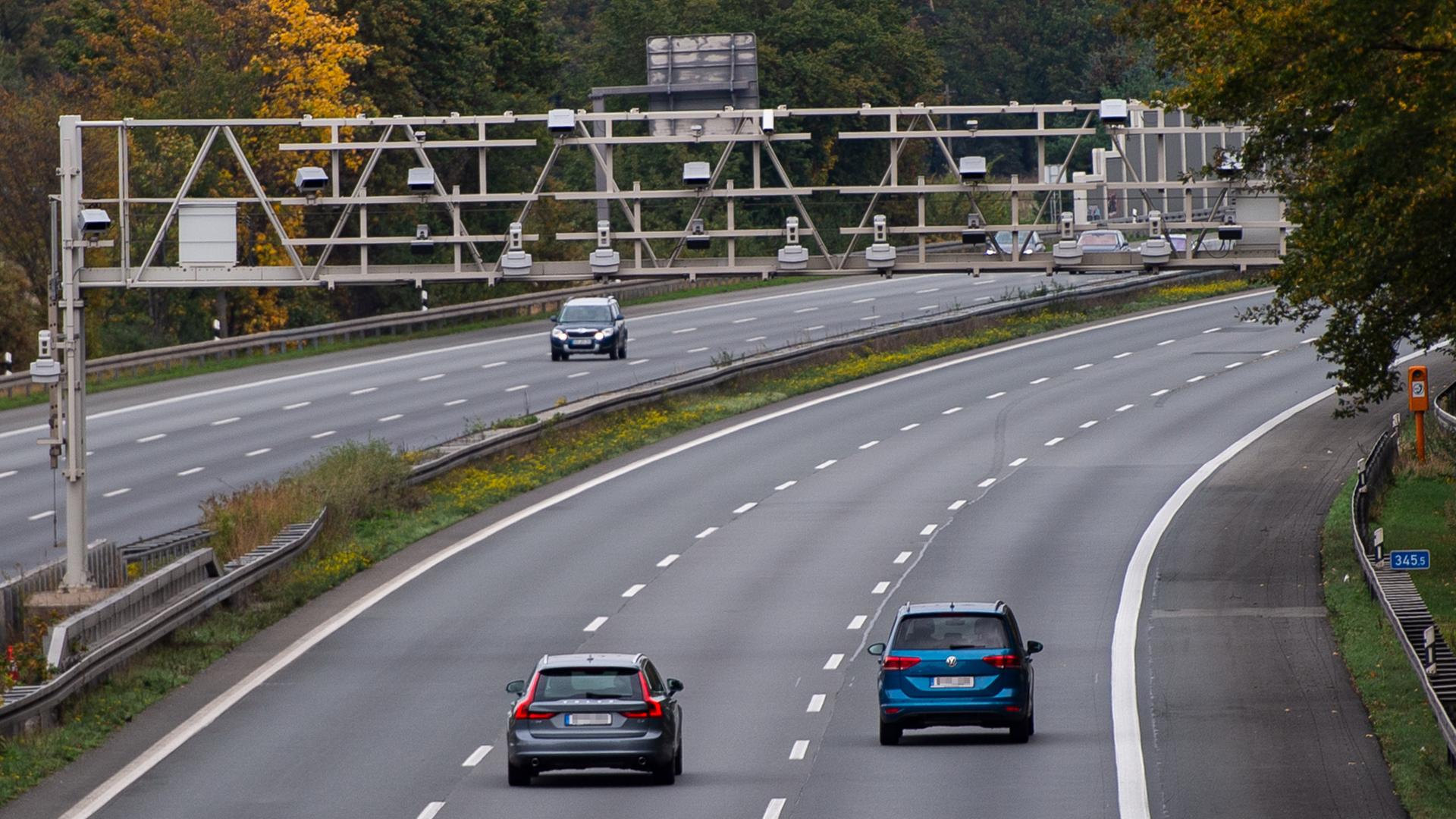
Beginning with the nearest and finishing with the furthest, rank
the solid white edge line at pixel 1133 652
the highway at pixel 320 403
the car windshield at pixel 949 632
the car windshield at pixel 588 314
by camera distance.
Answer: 1. the solid white edge line at pixel 1133 652
2. the car windshield at pixel 949 632
3. the highway at pixel 320 403
4. the car windshield at pixel 588 314

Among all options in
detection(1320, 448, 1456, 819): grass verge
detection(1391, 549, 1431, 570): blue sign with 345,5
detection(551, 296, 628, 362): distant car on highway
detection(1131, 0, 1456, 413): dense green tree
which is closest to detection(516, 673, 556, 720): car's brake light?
detection(1320, 448, 1456, 819): grass verge

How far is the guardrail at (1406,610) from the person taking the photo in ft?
72.5

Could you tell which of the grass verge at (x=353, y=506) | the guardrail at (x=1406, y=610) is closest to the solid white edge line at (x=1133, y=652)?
the guardrail at (x=1406, y=610)

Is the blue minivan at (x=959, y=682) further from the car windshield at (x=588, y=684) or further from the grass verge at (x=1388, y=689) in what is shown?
the grass verge at (x=1388, y=689)

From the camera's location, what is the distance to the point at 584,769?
21.7 m

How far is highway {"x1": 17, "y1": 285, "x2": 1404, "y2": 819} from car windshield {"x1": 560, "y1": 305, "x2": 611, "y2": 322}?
1062cm

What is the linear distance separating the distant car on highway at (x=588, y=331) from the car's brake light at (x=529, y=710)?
4469 cm

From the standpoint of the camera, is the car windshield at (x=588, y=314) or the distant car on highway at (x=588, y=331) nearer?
the distant car on highway at (x=588, y=331)

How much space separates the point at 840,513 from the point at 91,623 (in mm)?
18021

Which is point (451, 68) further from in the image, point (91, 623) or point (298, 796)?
point (298, 796)

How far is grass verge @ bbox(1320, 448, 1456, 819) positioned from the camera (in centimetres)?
2027

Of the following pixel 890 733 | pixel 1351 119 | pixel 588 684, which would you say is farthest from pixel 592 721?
pixel 1351 119

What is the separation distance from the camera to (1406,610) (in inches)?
1098

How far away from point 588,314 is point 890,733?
4418 centimetres
